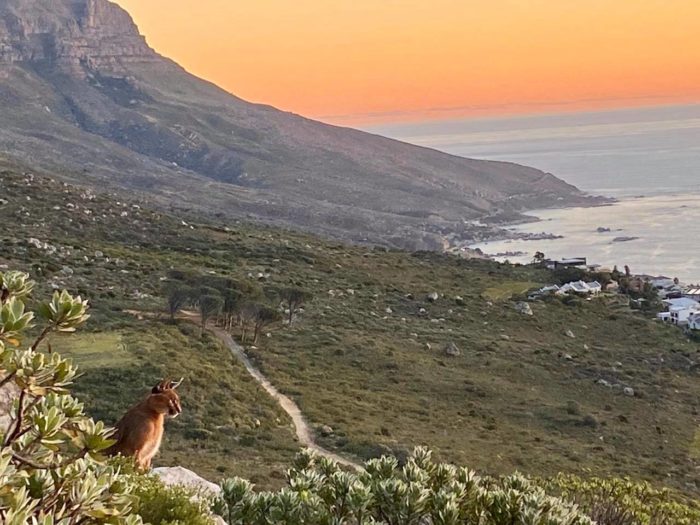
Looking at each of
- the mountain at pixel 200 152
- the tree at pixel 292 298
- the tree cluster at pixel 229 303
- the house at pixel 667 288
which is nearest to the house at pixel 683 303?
the house at pixel 667 288

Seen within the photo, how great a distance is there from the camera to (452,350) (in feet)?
97.0

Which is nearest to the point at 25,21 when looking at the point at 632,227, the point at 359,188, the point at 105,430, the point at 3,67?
the point at 3,67

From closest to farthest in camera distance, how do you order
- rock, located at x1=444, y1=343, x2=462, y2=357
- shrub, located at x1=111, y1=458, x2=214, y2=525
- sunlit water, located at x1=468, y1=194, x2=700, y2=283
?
shrub, located at x1=111, y1=458, x2=214, y2=525, rock, located at x1=444, y1=343, x2=462, y2=357, sunlit water, located at x1=468, y1=194, x2=700, y2=283

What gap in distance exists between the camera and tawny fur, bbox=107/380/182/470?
5.53 metres

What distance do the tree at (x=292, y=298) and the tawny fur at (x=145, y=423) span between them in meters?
25.1

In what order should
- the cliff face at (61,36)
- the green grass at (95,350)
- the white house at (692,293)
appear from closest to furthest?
the green grass at (95,350) → the white house at (692,293) → the cliff face at (61,36)

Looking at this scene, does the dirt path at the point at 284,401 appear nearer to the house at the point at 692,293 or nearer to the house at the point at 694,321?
the house at the point at 694,321

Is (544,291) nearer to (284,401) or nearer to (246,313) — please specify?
(246,313)

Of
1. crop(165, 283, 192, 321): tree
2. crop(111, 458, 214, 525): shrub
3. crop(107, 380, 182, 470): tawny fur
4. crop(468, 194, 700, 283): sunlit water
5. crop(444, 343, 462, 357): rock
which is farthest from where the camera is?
crop(468, 194, 700, 283): sunlit water

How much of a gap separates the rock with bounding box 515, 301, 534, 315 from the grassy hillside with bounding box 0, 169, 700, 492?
488 mm

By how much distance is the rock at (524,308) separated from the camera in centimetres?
3914

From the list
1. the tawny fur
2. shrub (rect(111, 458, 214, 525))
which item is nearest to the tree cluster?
the tawny fur

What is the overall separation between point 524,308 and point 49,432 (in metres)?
39.0

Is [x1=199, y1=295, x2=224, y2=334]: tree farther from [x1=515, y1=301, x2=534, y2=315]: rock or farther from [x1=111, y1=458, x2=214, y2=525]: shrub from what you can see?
[x1=111, y1=458, x2=214, y2=525]: shrub
